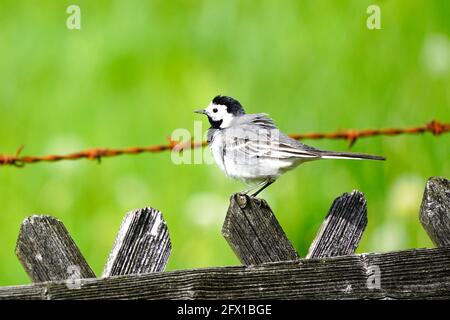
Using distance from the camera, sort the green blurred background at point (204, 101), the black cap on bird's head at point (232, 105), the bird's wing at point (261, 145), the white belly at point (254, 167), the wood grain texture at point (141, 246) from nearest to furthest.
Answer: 1. the wood grain texture at point (141, 246)
2. the bird's wing at point (261, 145)
3. the white belly at point (254, 167)
4. the black cap on bird's head at point (232, 105)
5. the green blurred background at point (204, 101)

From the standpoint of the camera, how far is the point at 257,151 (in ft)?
16.3

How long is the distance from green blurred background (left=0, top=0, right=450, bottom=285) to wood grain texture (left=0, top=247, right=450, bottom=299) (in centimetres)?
365

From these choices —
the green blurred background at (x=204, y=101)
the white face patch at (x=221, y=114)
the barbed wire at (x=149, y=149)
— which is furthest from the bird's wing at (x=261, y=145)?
the green blurred background at (x=204, y=101)

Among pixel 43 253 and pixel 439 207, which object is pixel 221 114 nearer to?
pixel 439 207

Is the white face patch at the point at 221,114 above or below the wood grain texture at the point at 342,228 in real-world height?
above

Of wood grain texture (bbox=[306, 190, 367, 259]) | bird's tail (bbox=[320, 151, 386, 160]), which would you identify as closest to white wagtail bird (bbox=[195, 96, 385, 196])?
bird's tail (bbox=[320, 151, 386, 160])

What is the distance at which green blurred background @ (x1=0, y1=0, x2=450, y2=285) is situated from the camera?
24.5 feet

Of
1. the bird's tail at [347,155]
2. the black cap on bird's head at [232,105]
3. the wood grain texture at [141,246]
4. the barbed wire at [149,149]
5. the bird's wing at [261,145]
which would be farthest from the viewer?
the black cap on bird's head at [232,105]

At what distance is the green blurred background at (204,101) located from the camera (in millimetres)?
7453

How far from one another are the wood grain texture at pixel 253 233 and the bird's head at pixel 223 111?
190cm

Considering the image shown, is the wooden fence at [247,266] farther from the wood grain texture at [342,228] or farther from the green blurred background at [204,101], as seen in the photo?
the green blurred background at [204,101]

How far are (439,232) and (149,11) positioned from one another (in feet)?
19.9

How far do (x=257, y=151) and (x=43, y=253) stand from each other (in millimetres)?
1868
